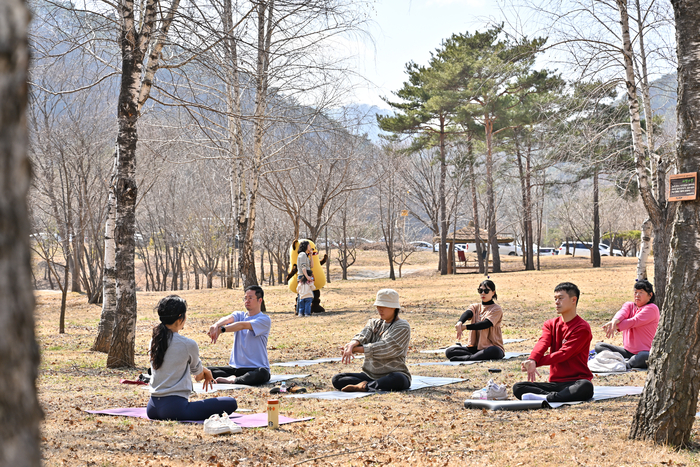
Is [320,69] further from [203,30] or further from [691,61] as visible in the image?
[691,61]

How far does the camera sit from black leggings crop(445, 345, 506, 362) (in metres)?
9.08

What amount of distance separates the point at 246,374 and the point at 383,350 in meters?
1.83

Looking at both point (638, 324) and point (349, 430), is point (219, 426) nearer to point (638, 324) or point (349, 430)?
point (349, 430)

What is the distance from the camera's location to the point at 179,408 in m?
5.32

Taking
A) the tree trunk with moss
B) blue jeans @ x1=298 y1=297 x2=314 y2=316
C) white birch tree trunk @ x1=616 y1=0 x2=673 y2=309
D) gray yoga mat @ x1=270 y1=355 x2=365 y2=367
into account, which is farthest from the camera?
blue jeans @ x1=298 y1=297 x2=314 y2=316

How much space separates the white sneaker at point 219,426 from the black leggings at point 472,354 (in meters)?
5.00

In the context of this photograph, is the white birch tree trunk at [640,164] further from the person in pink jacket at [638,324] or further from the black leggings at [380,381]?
the black leggings at [380,381]

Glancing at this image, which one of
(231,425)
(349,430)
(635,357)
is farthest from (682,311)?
(635,357)

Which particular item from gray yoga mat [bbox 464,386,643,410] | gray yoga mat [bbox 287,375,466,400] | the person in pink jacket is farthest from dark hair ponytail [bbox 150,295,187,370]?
the person in pink jacket

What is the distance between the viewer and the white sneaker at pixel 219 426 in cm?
486

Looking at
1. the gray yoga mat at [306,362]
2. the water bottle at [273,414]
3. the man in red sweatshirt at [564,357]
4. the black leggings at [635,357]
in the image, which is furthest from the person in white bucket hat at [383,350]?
the black leggings at [635,357]

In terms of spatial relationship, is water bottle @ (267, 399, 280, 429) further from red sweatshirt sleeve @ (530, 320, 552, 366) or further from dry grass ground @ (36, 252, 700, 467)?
red sweatshirt sleeve @ (530, 320, 552, 366)

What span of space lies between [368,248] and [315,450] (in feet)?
166

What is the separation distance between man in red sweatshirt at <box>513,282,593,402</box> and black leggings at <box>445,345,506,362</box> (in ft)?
9.14
